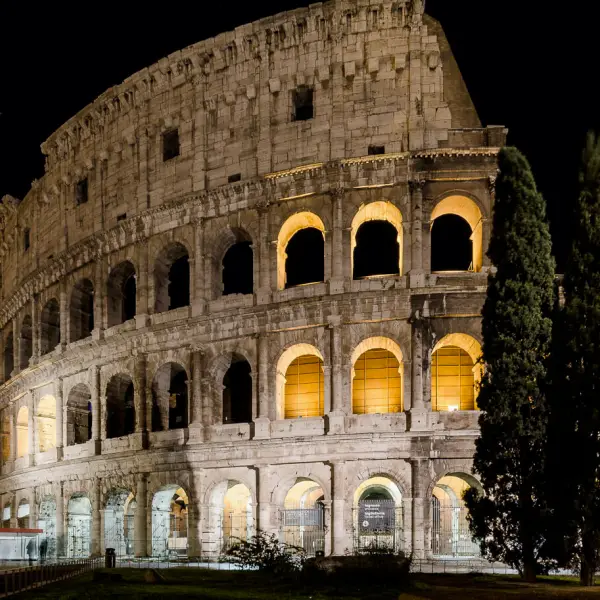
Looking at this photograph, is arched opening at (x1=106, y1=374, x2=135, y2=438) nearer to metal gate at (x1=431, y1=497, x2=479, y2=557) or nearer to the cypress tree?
metal gate at (x1=431, y1=497, x2=479, y2=557)

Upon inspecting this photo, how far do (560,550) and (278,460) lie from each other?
9311 mm

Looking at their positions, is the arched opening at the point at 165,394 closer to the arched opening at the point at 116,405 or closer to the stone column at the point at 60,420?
the arched opening at the point at 116,405

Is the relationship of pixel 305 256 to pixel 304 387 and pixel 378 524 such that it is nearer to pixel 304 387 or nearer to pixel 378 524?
pixel 304 387

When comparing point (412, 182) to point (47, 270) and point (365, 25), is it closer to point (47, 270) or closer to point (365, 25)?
point (365, 25)

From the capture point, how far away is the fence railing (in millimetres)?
15594

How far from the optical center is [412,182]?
23.6 m

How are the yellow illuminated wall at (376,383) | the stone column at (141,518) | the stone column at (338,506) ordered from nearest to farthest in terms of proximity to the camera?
the stone column at (338,506) → the yellow illuminated wall at (376,383) → the stone column at (141,518)

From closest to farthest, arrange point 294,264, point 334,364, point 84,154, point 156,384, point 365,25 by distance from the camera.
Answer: point 334,364
point 365,25
point 156,384
point 84,154
point 294,264

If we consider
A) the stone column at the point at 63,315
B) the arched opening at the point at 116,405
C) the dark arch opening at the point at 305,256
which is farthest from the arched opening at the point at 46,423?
the dark arch opening at the point at 305,256

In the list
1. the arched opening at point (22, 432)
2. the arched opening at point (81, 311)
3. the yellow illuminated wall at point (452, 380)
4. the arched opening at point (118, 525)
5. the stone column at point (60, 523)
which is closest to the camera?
the yellow illuminated wall at point (452, 380)

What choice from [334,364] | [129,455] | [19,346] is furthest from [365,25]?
[19,346]

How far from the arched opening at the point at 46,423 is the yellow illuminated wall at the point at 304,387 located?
10.9 metres

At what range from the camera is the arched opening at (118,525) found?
89.0ft

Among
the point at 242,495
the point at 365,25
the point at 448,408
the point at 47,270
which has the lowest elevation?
the point at 242,495
